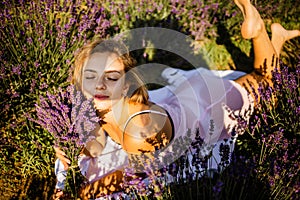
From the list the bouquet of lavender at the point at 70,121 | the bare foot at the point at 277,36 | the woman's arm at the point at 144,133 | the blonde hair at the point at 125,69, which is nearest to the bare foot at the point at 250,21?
the bare foot at the point at 277,36

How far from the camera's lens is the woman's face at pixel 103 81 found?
2.43 metres

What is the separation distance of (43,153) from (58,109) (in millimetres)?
686

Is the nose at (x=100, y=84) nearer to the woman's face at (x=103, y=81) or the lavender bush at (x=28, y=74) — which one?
the woman's face at (x=103, y=81)

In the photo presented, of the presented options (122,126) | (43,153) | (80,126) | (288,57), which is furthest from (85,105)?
(288,57)

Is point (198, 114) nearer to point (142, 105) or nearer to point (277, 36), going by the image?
point (142, 105)

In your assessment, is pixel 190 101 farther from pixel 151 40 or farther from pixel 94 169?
pixel 151 40

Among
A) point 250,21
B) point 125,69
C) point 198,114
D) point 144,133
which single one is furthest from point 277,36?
point 144,133

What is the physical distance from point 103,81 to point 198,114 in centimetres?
80

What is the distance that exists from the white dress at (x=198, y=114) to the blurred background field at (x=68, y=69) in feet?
0.54

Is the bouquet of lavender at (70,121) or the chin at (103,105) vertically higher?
the chin at (103,105)

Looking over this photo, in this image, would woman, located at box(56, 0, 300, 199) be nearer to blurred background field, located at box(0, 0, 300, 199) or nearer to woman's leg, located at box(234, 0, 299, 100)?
woman's leg, located at box(234, 0, 299, 100)

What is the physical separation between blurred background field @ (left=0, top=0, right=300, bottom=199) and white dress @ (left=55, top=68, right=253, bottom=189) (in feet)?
0.54

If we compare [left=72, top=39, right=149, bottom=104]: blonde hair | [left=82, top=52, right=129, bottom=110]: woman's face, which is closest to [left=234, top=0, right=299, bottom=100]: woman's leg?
[left=72, top=39, right=149, bottom=104]: blonde hair

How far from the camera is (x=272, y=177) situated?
2.00 meters
